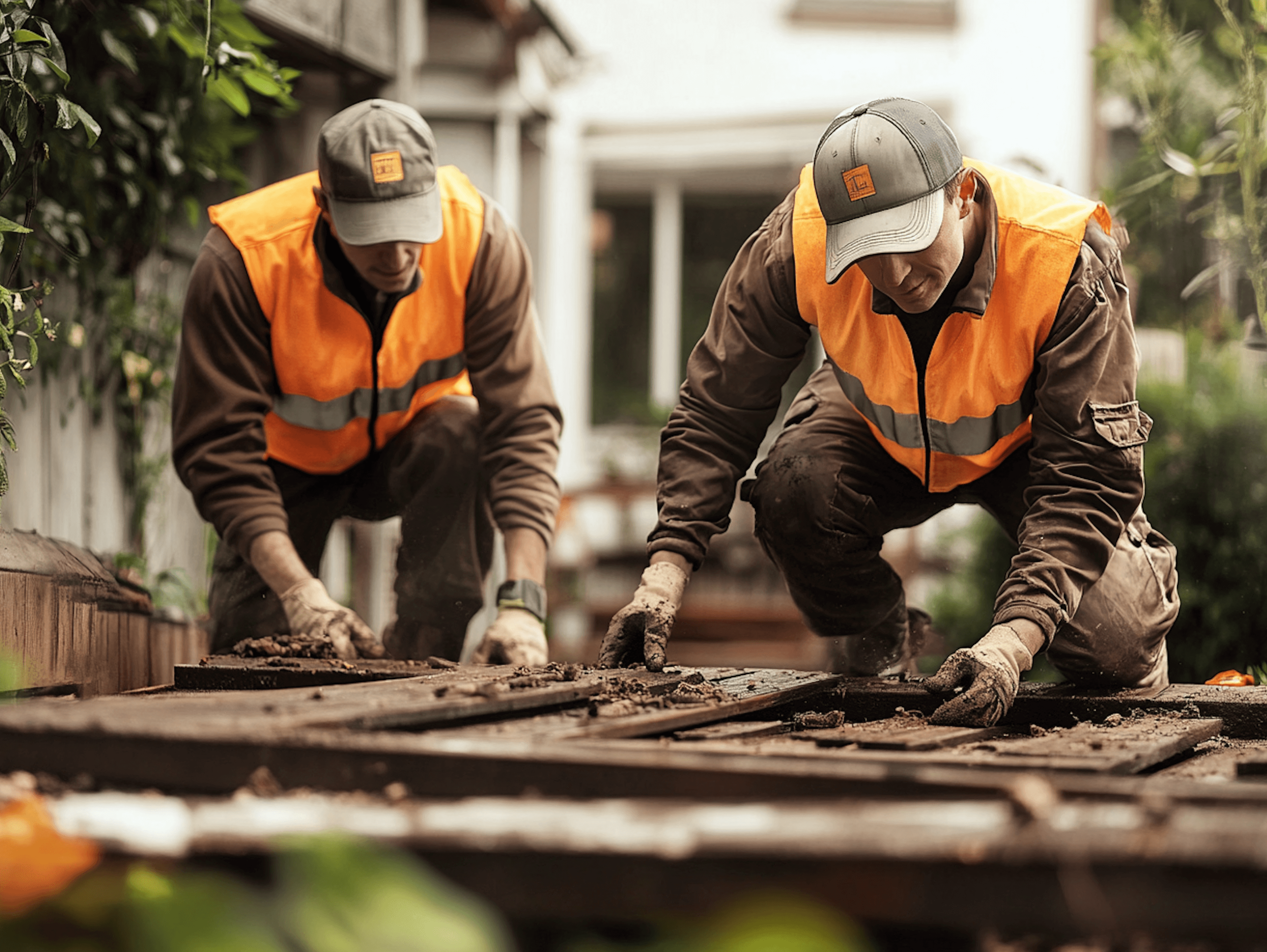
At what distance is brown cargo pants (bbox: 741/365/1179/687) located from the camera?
2885mm

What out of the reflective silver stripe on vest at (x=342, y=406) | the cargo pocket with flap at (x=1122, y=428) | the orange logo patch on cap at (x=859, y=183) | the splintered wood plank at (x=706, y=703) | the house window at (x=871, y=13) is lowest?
the splintered wood plank at (x=706, y=703)

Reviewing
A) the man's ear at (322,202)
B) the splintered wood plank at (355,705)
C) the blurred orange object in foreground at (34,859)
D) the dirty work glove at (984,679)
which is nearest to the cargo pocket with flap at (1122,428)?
the dirty work glove at (984,679)

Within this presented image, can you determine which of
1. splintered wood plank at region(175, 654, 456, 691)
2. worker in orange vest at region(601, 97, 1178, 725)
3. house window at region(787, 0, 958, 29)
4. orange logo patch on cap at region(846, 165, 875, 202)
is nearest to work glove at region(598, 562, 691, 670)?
worker in orange vest at region(601, 97, 1178, 725)

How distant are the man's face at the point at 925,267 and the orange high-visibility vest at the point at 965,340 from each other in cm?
12

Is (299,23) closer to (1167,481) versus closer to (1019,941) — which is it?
(1167,481)

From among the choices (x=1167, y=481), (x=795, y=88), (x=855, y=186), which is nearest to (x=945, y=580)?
(x=1167, y=481)

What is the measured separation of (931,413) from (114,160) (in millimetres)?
2765

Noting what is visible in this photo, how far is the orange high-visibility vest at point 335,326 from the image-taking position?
335 cm

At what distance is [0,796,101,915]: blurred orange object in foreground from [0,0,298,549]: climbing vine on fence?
1693mm

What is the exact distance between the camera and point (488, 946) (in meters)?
1.27

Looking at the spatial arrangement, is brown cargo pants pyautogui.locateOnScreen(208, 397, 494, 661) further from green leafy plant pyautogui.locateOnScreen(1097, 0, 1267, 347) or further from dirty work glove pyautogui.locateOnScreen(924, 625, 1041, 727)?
green leafy plant pyautogui.locateOnScreen(1097, 0, 1267, 347)

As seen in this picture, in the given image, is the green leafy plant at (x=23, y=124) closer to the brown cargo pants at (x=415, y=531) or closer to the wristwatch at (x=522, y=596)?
the brown cargo pants at (x=415, y=531)

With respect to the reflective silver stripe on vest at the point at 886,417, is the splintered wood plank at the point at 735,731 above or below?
below

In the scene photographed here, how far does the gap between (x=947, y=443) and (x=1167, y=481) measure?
8.21 ft
